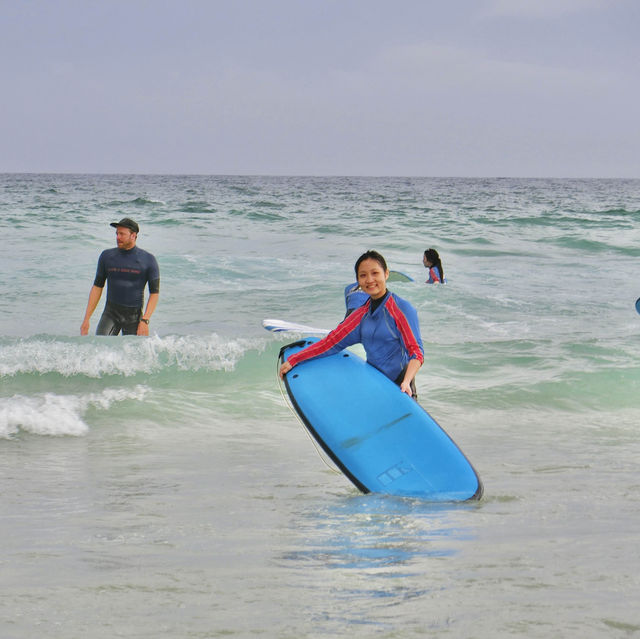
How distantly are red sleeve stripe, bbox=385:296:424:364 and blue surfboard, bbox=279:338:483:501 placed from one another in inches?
15.6

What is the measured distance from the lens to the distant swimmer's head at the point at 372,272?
15.4 feet

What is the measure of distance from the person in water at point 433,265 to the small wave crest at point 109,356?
4.97 m

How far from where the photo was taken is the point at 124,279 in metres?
7.38

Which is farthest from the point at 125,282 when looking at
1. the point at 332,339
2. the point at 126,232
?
the point at 332,339

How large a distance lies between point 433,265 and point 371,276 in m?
9.42

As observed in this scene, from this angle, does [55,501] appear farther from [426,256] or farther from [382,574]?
[426,256]

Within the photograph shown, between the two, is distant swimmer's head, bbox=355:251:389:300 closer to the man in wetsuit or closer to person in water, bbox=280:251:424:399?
person in water, bbox=280:251:424:399

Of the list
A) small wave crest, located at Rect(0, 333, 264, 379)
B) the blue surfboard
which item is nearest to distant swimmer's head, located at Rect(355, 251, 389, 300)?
the blue surfboard

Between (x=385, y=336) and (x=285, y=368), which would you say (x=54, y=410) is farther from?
(x=385, y=336)

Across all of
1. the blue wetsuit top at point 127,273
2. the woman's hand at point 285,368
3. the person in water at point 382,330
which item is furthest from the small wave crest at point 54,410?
the person in water at point 382,330

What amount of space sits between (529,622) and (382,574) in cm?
67

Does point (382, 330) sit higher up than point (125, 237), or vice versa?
point (125, 237)

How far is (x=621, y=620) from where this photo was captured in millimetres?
2682

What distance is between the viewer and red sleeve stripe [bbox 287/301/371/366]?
192 inches
